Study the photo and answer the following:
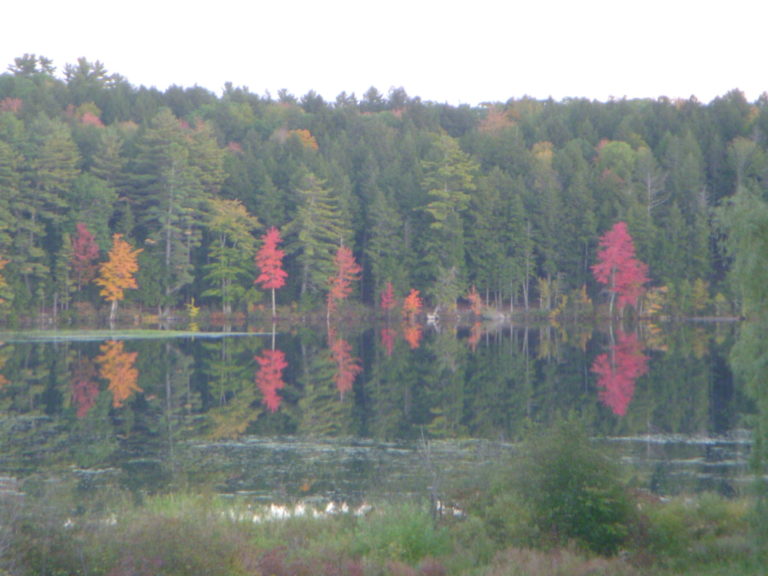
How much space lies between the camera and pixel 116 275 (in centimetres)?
5934

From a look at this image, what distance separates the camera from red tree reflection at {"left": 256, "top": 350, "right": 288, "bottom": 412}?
92.8ft

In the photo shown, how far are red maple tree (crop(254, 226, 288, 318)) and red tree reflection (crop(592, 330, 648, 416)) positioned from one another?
25864 mm

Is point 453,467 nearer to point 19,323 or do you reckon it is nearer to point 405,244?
point 19,323

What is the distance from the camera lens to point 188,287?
65438mm

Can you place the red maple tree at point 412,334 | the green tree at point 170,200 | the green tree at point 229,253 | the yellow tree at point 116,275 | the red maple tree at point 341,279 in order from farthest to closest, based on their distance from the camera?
the red maple tree at point 341,279 → the green tree at point 229,253 → the green tree at point 170,200 → the yellow tree at point 116,275 → the red maple tree at point 412,334

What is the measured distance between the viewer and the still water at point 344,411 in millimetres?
17578

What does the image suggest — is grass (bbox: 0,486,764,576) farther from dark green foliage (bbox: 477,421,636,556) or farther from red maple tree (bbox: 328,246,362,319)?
red maple tree (bbox: 328,246,362,319)

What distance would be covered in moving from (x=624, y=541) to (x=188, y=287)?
187 feet

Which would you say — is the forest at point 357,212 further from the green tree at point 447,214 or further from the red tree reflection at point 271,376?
the red tree reflection at point 271,376

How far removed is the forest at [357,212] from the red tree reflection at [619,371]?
72.8 feet

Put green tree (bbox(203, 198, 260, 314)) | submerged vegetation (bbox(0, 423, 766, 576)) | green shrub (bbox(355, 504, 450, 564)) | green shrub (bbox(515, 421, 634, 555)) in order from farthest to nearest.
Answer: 1. green tree (bbox(203, 198, 260, 314))
2. green shrub (bbox(355, 504, 450, 564))
3. green shrub (bbox(515, 421, 634, 555))
4. submerged vegetation (bbox(0, 423, 766, 576))

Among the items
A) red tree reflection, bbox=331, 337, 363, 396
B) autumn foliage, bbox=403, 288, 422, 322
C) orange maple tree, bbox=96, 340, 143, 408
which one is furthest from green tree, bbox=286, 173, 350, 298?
orange maple tree, bbox=96, 340, 143, 408

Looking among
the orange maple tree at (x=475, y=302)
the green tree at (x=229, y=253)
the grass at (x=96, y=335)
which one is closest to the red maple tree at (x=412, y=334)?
the orange maple tree at (x=475, y=302)

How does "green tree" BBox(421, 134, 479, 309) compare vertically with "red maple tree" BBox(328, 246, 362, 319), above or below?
above
